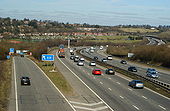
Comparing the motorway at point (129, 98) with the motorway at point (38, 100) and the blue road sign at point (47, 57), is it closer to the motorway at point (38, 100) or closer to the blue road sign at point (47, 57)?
the motorway at point (38, 100)

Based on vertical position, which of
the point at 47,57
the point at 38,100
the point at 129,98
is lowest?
the point at 47,57

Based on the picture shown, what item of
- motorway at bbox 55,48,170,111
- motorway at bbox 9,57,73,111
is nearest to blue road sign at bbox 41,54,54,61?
motorway at bbox 55,48,170,111

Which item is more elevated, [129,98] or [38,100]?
[38,100]

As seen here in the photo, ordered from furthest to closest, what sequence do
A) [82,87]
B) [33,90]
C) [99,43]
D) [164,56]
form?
1. [99,43]
2. [164,56]
3. [82,87]
4. [33,90]

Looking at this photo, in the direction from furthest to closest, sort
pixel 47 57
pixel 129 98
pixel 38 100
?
pixel 47 57
pixel 129 98
pixel 38 100

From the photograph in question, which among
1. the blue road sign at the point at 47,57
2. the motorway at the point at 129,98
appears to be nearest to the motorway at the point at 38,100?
the motorway at the point at 129,98

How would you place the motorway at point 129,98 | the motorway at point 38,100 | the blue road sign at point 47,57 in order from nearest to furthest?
the motorway at point 38,100 < the motorway at point 129,98 < the blue road sign at point 47,57

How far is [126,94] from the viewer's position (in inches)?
1277

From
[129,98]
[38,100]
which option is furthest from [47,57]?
[129,98]

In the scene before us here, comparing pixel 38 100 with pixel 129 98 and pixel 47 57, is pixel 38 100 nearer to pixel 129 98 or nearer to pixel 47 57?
pixel 129 98

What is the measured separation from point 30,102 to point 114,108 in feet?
23.7

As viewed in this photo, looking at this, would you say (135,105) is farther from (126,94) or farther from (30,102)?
(30,102)

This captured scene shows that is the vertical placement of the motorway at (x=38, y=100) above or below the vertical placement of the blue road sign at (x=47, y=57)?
above

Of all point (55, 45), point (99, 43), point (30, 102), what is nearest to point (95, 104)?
point (30, 102)
